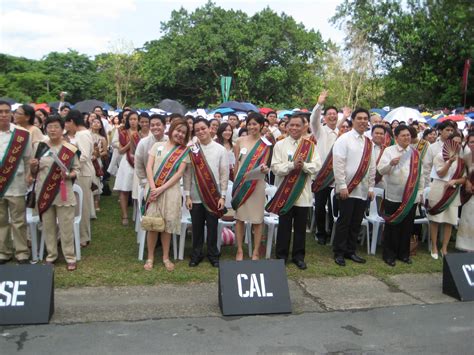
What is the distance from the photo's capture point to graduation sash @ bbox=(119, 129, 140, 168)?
7.38 meters

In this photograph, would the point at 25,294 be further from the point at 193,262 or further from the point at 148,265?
the point at 193,262

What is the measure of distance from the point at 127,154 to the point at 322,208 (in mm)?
2920

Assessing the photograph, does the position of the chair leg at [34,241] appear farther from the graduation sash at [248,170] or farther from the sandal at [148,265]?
the graduation sash at [248,170]

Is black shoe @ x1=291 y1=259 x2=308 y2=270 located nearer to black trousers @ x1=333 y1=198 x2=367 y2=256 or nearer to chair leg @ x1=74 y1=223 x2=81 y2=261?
black trousers @ x1=333 y1=198 x2=367 y2=256

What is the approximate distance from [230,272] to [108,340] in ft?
3.82

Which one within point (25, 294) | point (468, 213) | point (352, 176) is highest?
point (352, 176)

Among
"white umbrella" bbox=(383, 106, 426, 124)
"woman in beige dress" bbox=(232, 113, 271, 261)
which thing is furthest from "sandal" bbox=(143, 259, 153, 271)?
"white umbrella" bbox=(383, 106, 426, 124)

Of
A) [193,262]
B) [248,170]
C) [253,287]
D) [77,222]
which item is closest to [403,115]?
[248,170]

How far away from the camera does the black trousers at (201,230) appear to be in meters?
5.66

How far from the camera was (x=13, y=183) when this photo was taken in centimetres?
532

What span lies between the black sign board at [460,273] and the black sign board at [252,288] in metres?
1.72

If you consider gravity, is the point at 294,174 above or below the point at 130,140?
below

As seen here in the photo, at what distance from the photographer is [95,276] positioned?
208 inches

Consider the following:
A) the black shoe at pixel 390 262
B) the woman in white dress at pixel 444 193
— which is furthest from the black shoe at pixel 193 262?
the woman in white dress at pixel 444 193
